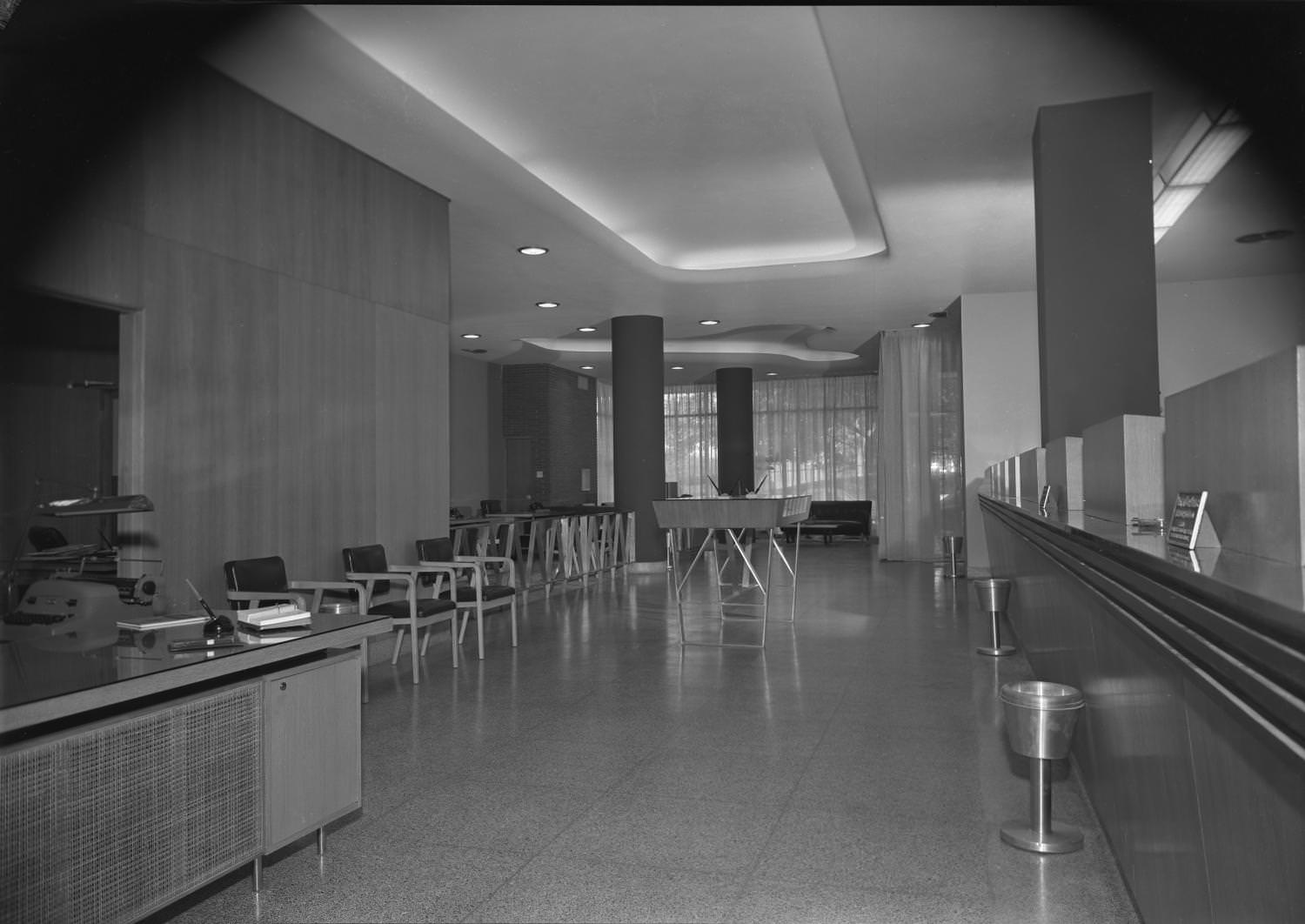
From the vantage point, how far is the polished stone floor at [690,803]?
8.40ft

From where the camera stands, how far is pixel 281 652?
107 inches

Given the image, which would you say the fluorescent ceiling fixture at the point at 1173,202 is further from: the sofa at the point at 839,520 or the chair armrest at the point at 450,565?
the sofa at the point at 839,520

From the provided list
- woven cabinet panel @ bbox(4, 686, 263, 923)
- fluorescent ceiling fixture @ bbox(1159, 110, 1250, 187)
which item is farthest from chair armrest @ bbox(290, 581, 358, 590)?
fluorescent ceiling fixture @ bbox(1159, 110, 1250, 187)

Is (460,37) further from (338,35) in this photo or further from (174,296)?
(174,296)

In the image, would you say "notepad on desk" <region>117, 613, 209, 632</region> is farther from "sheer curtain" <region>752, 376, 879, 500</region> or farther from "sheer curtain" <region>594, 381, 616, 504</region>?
"sheer curtain" <region>752, 376, 879, 500</region>

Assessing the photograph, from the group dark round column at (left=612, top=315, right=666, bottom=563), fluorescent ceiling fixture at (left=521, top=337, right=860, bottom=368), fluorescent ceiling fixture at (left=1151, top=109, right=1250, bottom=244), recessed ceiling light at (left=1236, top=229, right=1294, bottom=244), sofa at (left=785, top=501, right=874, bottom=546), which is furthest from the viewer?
sofa at (left=785, top=501, right=874, bottom=546)

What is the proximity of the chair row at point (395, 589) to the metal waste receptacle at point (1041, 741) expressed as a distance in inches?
113

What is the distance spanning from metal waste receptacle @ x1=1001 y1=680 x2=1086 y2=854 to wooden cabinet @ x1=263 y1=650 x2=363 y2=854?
6.46 feet

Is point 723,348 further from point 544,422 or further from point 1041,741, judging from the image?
point 1041,741

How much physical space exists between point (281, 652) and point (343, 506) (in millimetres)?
3614

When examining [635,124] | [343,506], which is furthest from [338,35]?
[343,506]

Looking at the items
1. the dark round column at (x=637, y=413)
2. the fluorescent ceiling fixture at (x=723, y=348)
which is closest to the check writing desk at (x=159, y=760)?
the dark round column at (x=637, y=413)

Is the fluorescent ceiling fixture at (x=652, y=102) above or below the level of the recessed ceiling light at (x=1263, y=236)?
above

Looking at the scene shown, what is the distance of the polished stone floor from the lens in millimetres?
2561
